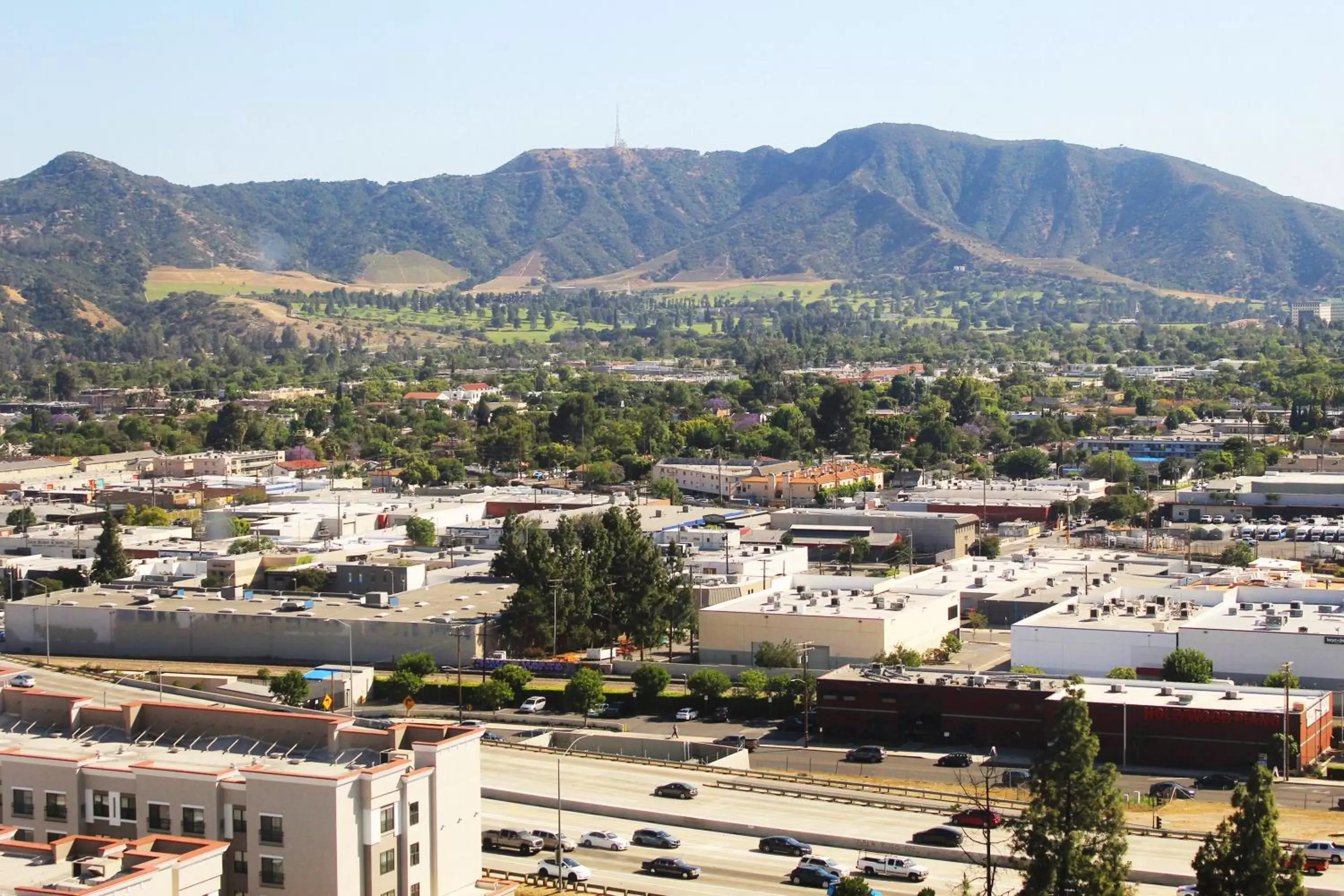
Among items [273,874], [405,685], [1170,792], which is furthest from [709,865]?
[405,685]

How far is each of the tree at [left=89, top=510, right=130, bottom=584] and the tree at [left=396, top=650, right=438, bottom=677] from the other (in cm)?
1159

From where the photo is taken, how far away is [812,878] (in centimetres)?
2183

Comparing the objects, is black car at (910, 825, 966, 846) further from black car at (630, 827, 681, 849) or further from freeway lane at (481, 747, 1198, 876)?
black car at (630, 827, 681, 849)

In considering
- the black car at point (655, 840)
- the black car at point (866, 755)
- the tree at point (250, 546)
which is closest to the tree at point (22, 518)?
the tree at point (250, 546)

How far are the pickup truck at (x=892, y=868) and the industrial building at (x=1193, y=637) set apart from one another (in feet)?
42.8

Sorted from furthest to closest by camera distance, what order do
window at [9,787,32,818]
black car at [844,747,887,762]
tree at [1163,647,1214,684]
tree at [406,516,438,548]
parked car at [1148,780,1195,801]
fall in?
tree at [406,516,438,548]
tree at [1163,647,1214,684]
black car at [844,747,887,762]
parked car at [1148,780,1195,801]
window at [9,787,32,818]

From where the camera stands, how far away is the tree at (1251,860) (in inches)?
688

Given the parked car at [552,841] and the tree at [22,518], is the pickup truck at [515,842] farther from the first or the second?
the tree at [22,518]

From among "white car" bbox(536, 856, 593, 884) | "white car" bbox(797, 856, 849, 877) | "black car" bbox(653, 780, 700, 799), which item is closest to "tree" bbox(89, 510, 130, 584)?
"black car" bbox(653, 780, 700, 799)

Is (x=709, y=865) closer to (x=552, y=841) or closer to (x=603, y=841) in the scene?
(x=603, y=841)

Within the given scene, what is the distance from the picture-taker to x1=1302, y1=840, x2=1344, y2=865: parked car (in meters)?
22.9

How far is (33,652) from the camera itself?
40344 millimetres

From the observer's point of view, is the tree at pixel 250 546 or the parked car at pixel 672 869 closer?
the parked car at pixel 672 869

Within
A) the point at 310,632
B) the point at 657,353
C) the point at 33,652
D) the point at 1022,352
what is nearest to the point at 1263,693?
the point at 310,632
